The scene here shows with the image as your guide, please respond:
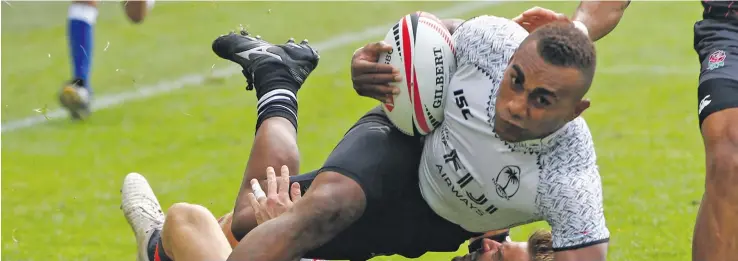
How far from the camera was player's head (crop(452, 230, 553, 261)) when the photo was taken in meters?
5.46

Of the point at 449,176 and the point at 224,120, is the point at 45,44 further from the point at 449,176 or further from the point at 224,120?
the point at 449,176

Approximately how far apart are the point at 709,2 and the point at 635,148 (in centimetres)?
406

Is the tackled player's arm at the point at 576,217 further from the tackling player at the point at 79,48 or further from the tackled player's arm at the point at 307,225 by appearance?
the tackling player at the point at 79,48

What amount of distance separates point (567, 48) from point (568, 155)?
543 millimetres

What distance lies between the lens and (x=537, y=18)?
546 cm

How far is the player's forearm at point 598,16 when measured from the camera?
5949 mm

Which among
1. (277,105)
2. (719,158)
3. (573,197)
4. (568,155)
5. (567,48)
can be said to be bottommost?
(277,105)

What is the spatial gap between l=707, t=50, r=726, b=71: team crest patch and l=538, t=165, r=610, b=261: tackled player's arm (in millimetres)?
1402

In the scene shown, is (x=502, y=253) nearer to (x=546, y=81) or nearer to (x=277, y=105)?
(x=546, y=81)

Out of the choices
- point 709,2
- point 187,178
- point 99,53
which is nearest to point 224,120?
point 187,178

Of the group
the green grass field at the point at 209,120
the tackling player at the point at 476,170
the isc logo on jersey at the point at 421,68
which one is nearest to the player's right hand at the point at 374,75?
the isc logo on jersey at the point at 421,68

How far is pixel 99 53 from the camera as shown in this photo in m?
14.8

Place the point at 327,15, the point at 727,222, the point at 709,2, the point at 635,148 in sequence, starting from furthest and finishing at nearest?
the point at 327,15 < the point at 635,148 < the point at 709,2 < the point at 727,222

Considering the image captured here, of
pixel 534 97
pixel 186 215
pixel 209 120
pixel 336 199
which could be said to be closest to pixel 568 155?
pixel 534 97
